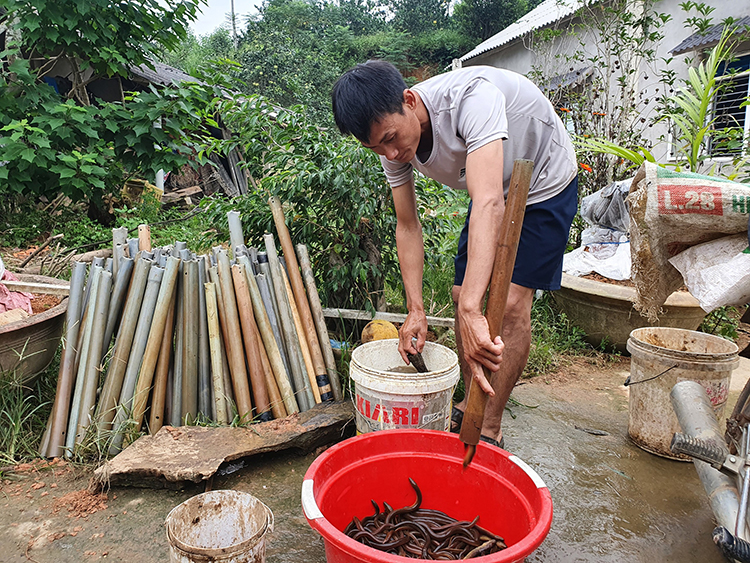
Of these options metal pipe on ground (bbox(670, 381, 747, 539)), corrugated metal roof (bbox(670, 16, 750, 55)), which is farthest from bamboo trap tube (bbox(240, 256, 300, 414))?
corrugated metal roof (bbox(670, 16, 750, 55))

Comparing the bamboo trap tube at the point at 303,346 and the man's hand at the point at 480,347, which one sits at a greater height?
→ the man's hand at the point at 480,347

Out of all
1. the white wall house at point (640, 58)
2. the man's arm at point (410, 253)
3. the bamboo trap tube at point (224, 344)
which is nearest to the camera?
the man's arm at point (410, 253)

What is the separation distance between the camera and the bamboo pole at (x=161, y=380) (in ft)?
8.27

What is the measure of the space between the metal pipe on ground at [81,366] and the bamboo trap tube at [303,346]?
3.22ft

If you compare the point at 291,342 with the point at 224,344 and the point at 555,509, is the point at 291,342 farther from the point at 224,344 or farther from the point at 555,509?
the point at 555,509

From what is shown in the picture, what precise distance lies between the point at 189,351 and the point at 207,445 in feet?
1.67

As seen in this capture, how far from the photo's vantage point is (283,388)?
8.91 ft

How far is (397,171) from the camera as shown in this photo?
93.4 inches

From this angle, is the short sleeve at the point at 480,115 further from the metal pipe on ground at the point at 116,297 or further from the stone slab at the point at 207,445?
the metal pipe on ground at the point at 116,297

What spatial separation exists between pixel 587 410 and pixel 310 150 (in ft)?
8.15

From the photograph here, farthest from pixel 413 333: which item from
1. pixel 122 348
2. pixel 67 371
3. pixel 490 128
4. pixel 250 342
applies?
pixel 67 371

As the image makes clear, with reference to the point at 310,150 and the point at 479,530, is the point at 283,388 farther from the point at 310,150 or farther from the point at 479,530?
the point at 310,150

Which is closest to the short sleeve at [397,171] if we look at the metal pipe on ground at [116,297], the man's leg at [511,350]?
the man's leg at [511,350]

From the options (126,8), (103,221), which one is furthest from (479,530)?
(103,221)
